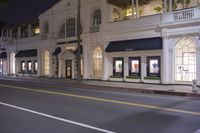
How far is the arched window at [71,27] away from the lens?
31.8 metres

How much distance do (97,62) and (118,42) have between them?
3.94m

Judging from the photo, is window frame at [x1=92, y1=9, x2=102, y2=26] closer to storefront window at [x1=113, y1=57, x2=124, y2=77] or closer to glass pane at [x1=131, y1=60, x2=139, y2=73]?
storefront window at [x1=113, y1=57, x2=124, y2=77]

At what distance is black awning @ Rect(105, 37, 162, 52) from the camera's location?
22234 mm

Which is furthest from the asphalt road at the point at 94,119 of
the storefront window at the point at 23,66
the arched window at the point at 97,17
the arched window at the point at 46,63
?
the storefront window at the point at 23,66

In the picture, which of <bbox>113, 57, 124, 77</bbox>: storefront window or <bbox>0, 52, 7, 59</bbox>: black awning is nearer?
<bbox>113, 57, 124, 77</bbox>: storefront window

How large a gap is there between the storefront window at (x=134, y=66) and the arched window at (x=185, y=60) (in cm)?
396

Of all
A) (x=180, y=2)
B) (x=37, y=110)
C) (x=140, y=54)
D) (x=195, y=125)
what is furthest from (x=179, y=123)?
(x=180, y=2)

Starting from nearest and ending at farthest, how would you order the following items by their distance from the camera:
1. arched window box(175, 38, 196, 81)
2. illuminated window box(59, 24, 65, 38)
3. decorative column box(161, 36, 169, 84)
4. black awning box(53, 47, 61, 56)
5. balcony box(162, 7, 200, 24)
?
balcony box(162, 7, 200, 24), arched window box(175, 38, 196, 81), decorative column box(161, 36, 169, 84), black awning box(53, 47, 61, 56), illuminated window box(59, 24, 65, 38)

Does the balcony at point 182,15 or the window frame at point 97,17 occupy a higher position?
the window frame at point 97,17

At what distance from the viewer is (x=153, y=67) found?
23.2m

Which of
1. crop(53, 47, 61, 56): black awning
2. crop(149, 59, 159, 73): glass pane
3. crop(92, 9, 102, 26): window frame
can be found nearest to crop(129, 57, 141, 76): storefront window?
crop(149, 59, 159, 73): glass pane

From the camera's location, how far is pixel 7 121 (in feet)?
26.8

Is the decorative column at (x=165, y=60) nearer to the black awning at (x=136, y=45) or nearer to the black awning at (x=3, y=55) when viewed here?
the black awning at (x=136, y=45)

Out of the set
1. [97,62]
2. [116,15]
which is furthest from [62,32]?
[116,15]
